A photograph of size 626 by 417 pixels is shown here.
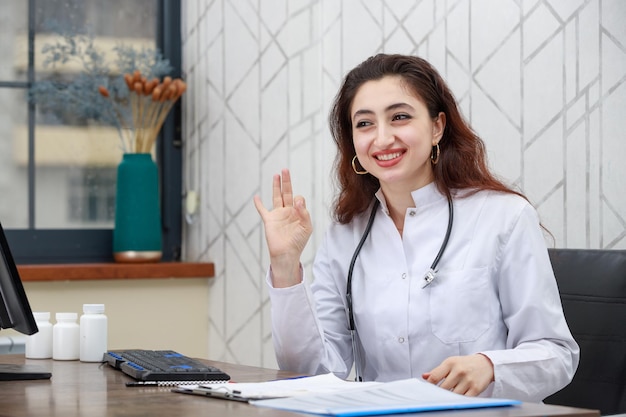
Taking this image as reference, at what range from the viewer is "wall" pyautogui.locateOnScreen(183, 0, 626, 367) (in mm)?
2332

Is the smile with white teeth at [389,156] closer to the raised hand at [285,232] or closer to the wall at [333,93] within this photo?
the raised hand at [285,232]

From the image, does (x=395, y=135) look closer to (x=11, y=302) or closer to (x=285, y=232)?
(x=285, y=232)

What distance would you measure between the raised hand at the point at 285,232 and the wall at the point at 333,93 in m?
0.69

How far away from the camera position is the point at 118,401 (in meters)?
1.50

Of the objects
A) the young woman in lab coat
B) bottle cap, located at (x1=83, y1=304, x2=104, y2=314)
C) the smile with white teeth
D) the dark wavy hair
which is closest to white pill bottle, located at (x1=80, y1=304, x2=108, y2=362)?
bottle cap, located at (x1=83, y1=304, x2=104, y2=314)

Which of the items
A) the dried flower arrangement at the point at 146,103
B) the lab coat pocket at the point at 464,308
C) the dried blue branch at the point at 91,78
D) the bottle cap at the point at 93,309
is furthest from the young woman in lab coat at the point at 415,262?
the dried blue branch at the point at 91,78

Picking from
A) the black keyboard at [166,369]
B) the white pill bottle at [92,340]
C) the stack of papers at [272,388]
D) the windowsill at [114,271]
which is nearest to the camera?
the stack of papers at [272,388]

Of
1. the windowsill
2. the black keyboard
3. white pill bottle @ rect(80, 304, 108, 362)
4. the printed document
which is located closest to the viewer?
the printed document

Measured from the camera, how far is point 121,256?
11.9 feet

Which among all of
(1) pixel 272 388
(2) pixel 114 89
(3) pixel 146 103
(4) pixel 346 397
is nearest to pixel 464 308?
Answer: (1) pixel 272 388

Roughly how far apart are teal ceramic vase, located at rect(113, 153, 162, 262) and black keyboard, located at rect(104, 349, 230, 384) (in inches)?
65.2

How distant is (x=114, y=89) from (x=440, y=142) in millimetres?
1785

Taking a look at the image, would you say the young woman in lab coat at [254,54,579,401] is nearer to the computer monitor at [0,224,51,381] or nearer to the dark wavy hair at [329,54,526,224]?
the dark wavy hair at [329,54,526,224]

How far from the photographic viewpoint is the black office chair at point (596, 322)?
6.47ft
